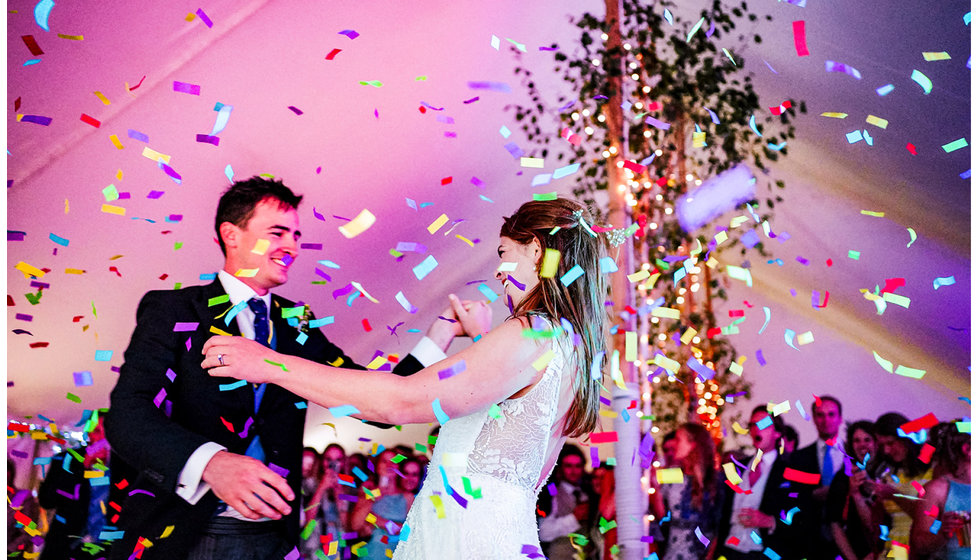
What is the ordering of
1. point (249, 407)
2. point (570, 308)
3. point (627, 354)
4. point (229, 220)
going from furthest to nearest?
1. point (627, 354)
2. point (229, 220)
3. point (249, 407)
4. point (570, 308)

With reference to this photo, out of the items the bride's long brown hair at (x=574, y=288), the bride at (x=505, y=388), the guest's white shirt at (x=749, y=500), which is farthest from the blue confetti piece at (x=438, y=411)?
the guest's white shirt at (x=749, y=500)

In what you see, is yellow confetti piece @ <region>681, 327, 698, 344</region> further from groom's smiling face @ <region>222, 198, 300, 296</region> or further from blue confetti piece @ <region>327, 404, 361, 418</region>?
blue confetti piece @ <region>327, 404, 361, 418</region>

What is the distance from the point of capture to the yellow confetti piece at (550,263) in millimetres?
2014

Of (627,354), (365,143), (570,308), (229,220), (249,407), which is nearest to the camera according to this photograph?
(570,308)

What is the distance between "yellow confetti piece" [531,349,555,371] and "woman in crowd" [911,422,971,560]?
2.62 m

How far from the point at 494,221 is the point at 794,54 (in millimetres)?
1786

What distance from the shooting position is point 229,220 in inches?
112

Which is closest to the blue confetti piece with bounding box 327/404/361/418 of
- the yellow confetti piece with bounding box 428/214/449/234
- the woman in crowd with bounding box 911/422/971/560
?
the yellow confetti piece with bounding box 428/214/449/234

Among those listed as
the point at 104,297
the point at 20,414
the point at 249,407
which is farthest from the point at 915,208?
the point at 20,414

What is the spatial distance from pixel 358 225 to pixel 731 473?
7.34ft

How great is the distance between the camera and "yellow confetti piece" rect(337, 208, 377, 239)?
4574mm

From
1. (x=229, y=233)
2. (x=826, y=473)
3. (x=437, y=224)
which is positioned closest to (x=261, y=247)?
(x=229, y=233)

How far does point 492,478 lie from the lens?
1.94 metres

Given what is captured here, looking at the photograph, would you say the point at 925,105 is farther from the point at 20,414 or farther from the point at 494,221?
the point at 20,414
